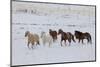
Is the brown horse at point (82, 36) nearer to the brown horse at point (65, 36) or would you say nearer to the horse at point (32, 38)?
the brown horse at point (65, 36)

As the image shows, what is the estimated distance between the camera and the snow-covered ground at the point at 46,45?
2.31 metres

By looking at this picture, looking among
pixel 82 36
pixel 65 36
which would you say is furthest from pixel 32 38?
pixel 82 36

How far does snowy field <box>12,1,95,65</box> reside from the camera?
2.32 meters

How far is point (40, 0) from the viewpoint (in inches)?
96.0

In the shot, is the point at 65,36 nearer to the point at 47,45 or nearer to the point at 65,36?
the point at 65,36

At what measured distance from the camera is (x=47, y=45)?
96.9 inches

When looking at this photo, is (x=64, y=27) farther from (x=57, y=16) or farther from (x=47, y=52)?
(x=47, y=52)

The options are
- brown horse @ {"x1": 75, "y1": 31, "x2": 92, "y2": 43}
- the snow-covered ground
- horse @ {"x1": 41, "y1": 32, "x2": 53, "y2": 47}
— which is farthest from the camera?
brown horse @ {"x1": 75, "y1": 31, "x2": 92, "y2": 43}

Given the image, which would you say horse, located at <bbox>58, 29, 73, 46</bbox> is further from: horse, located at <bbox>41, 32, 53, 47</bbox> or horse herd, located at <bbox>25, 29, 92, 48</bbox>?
horse, located at <bbox>41, 32, 53, 47</bbox>

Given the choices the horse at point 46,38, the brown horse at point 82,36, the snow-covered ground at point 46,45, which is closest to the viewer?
the snow-covered ground at point 46,45

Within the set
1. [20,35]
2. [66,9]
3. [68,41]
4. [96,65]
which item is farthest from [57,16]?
[96,65]

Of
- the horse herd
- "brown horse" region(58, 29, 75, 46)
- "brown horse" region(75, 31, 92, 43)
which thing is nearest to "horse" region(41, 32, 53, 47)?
the horse herd

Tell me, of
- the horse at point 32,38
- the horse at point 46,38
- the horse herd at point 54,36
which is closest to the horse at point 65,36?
the horse herd at point 54,36

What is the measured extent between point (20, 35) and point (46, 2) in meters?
0.47
